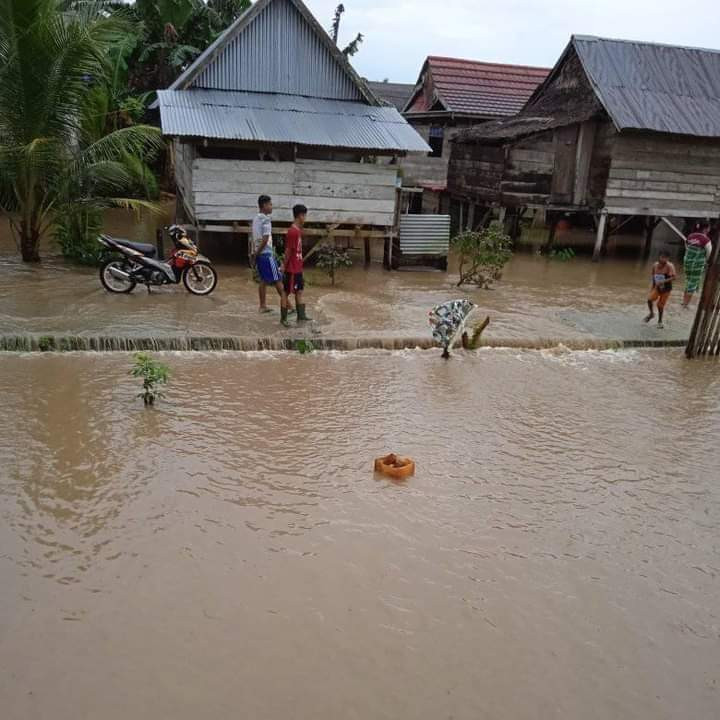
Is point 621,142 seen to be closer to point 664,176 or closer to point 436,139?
point 664,176

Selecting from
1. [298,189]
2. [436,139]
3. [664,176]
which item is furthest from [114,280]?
[436,139]

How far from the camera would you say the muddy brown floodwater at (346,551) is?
135 inches

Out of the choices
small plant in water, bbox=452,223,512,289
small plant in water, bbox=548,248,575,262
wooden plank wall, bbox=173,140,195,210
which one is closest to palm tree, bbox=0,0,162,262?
wooden plank wall, bbox=173,140,195,210

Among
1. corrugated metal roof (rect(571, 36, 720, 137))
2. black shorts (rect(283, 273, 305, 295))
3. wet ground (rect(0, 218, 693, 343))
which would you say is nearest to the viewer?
wet ground (rect(0, 218, 693, 343))

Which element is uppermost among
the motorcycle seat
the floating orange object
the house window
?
the house window

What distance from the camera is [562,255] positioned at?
55.5 ft

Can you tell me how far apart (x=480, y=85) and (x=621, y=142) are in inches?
294

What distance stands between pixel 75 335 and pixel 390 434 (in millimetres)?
3957

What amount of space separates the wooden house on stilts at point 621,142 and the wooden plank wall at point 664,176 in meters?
0.02

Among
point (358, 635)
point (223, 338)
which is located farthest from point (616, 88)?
point (358, 635)

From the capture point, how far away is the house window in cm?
2161

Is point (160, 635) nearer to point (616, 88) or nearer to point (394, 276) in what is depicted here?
point (394, 276)

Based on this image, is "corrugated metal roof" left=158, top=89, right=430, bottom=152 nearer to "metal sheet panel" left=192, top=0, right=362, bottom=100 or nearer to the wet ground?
"metal sheet panel" left=192, top=0, right=362, bottom=100

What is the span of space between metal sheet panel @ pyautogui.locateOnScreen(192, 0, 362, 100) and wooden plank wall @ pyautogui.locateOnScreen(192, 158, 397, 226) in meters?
2.31
